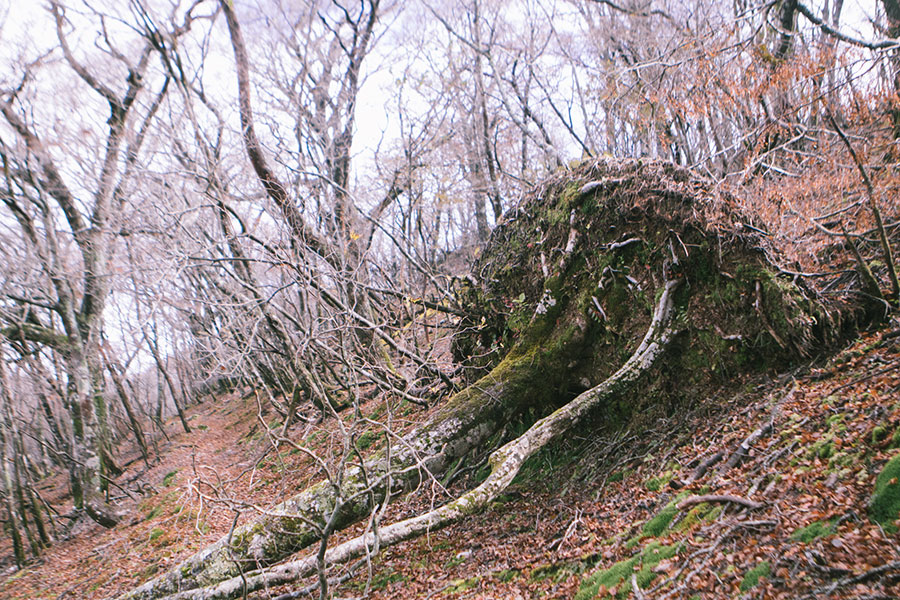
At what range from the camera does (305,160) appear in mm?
12211

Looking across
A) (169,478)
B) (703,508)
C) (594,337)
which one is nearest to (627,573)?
(703,508)

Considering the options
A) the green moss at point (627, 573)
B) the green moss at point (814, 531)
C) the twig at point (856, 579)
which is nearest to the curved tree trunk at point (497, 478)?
the green moss at point (627, 573)

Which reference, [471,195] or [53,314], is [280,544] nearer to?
[53,314]

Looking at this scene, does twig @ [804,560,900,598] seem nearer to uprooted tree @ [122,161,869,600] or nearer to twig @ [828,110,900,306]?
uprooted tree @ [122,161,869,600]

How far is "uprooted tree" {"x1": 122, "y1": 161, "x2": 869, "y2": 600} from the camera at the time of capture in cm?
467

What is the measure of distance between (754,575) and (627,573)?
88cm

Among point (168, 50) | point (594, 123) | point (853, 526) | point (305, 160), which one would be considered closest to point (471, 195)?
point (594, 123)

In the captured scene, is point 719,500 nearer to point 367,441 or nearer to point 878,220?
point 878,220

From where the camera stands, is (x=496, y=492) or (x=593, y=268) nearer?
(x=496, y=492)

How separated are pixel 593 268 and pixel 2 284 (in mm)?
13738

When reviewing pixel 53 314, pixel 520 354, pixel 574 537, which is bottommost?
pixel 574 537

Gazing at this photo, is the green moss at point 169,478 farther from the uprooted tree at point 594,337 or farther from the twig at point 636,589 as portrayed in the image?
the twig at point 636,589

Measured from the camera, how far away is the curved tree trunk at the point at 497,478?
4.55m

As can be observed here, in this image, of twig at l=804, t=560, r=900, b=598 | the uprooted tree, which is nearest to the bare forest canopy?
the uprooted tree
